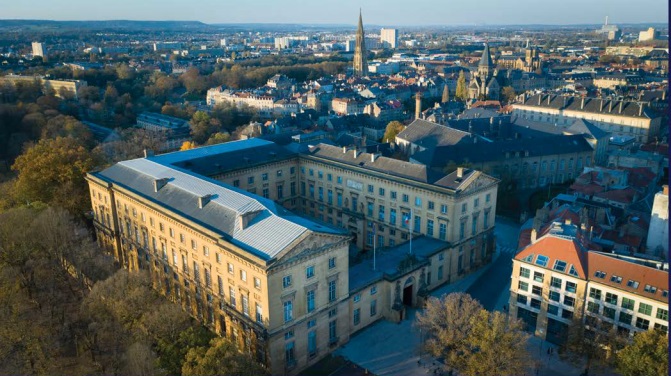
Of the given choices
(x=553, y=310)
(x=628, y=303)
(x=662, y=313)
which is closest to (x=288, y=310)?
(x=553, y=310)

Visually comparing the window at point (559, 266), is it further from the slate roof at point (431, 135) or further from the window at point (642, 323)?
the slate roof at point (431, 135)

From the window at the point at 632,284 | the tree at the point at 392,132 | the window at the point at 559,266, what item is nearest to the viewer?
the window at the point at 632,284

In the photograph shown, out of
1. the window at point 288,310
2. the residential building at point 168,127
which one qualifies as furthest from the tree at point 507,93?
the window at point 288,310

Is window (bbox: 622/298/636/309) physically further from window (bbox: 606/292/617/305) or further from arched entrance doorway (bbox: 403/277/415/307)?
arched entrance doorway (bbox: 403/277/415/307)

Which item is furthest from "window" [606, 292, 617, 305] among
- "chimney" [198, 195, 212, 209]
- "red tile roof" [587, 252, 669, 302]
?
"chimney" [198, 195, 212, 209]

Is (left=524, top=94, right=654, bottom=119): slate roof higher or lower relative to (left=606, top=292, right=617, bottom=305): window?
higher

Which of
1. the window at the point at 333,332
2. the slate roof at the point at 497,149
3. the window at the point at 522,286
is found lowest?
the window at the point at 333,332

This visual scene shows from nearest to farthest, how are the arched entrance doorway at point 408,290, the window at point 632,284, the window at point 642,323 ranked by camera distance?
the window at point 642,323 → the window at point 632,284 → the arched entrance doorway at point 408,290

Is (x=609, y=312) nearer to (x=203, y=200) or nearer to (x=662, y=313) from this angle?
(x=662, y=313)
